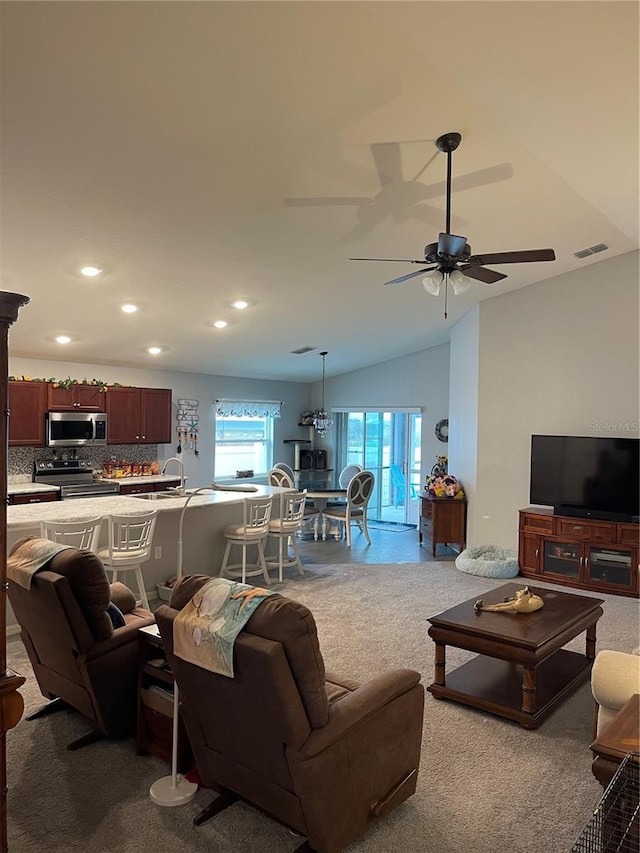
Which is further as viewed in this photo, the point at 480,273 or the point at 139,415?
the point at 139,415

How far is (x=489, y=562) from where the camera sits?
259 inches

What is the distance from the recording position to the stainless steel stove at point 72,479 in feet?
23.4

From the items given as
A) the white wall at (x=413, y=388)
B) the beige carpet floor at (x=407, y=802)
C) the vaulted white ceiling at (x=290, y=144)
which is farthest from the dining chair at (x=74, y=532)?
the white wall at (x=413, y=388)

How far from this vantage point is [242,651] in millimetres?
2018

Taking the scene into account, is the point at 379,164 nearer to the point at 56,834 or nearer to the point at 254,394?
the point at 56,834

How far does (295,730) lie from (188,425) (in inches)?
290

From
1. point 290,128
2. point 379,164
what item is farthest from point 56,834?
point 379,164

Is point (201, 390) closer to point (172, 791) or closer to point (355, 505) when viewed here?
point (355, 505)

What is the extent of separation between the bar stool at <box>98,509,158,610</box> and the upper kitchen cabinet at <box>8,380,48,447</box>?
2859 mm

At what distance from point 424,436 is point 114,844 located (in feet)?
26.5

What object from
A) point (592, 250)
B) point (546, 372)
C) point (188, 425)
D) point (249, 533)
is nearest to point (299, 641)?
point (249, 533)

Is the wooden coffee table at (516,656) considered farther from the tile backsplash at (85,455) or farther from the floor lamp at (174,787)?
the tile backsplash at (85,455)

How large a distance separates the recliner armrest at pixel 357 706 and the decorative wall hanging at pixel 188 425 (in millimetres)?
6920

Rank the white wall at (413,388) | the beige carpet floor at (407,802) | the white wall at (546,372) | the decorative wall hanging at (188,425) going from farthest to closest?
the white wall at (413,388), the decorative wall hanging at (188,425), the white wall at (546,372), the beige carpet floor at (407,802)
